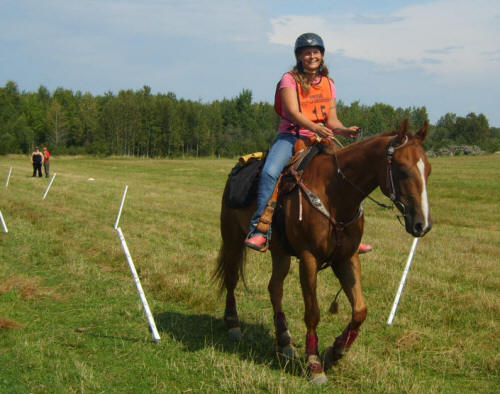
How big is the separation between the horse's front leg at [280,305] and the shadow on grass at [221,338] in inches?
5.2

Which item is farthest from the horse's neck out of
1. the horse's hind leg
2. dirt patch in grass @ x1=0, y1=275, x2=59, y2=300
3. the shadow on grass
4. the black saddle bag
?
dirt patch in grass @ x1=0, y1=275, x2=59, y2=300

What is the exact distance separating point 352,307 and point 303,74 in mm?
2572

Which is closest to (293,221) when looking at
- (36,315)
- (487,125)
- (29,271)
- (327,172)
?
(327,172)

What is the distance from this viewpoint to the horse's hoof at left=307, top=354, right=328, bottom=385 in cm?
469

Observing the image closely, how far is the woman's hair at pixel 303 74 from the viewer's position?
5305 mm

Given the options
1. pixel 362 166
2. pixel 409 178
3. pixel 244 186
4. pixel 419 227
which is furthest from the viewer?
pixel 244 186

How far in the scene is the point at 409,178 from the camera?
13.4ft

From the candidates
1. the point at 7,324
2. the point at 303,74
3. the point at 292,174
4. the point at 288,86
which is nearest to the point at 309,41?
the point at 303,74

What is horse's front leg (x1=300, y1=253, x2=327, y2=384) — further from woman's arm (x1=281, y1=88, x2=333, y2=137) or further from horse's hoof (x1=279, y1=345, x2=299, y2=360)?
woman's arm (x1=281, y1=88, x2=333, y2=137)

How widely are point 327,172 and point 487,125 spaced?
105986 mm

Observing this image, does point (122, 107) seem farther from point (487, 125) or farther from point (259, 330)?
point (259, 330)

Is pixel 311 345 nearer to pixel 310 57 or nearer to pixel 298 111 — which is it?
pixel 298 111

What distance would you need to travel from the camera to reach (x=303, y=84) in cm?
530

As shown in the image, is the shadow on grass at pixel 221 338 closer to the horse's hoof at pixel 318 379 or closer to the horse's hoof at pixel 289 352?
the horse's hoof at pixel 289 352
